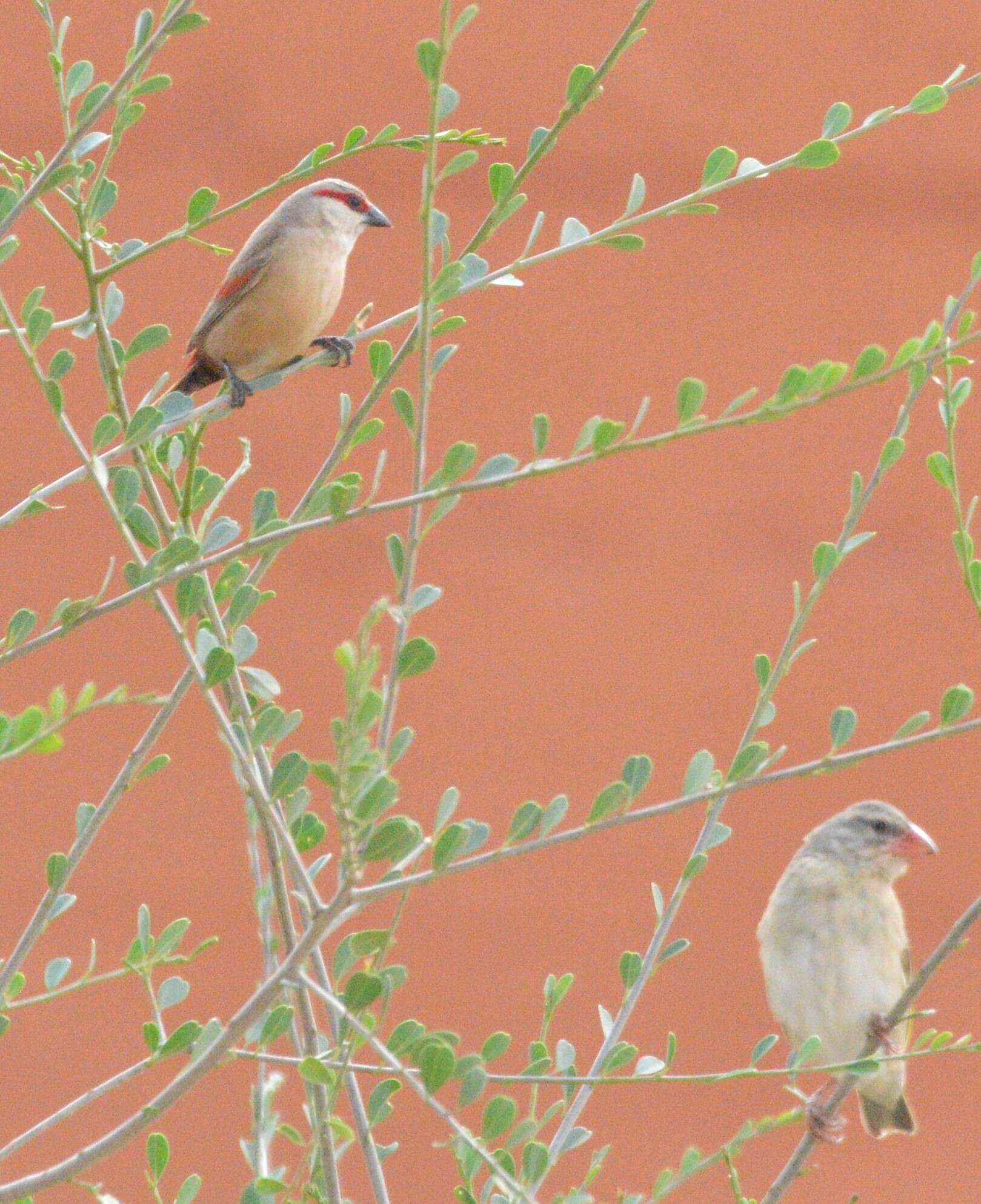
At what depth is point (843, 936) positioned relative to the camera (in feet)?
11.1

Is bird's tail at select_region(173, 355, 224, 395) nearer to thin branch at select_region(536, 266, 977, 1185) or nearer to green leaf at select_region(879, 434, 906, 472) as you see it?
thin branch at select_region(536, 266, 977, 1185)

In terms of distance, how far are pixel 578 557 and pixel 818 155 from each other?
2649mm

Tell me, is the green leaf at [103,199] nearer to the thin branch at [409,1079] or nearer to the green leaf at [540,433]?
the green leaf at [540,433]

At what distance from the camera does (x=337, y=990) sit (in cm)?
150

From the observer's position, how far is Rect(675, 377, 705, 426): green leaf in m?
1.25

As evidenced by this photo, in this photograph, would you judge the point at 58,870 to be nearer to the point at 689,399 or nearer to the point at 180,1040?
the point at 180,1040

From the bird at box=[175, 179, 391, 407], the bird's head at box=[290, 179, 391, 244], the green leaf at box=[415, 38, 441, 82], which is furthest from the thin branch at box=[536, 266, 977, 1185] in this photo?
the bird's head at box=[290, 179, 391, 244]

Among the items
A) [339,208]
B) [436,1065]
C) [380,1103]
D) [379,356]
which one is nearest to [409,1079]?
[436,1065]

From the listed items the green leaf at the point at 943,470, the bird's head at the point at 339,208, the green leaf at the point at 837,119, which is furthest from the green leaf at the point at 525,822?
the bird's head at the point at 339,208

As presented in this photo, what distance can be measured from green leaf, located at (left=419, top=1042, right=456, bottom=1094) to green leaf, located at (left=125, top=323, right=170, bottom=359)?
0.65 metres

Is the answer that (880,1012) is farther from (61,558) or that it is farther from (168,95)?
(168,95)

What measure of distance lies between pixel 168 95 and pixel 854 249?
1.67 meters

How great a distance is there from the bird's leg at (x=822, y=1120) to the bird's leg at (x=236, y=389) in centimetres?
90

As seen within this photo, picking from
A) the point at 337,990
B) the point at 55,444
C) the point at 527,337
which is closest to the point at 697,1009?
the point at 527,337
